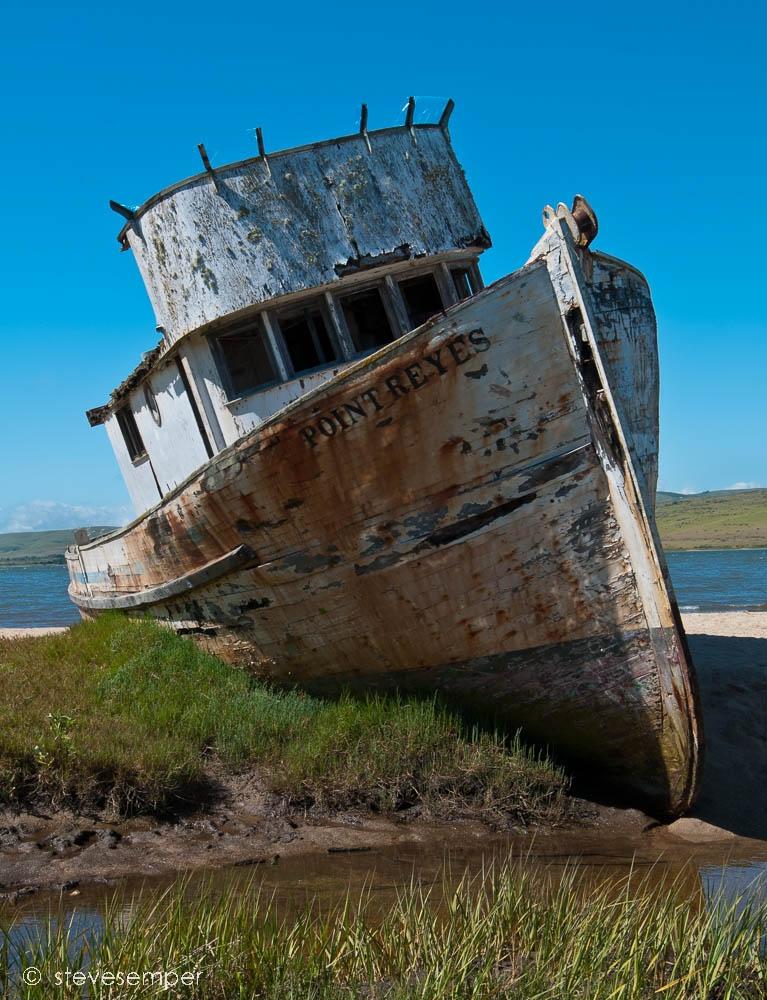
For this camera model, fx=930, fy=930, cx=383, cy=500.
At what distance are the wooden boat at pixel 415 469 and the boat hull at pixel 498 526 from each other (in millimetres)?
13

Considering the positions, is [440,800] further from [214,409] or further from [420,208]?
[420,208]

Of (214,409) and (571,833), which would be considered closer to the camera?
(571,833)

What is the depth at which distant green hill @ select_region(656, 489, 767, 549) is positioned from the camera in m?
38.2

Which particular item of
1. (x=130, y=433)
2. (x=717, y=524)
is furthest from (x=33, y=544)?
(x=130, y=433)

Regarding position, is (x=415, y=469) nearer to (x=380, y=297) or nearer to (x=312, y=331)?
(x=312, y=331)

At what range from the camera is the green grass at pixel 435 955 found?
2699 millimetres

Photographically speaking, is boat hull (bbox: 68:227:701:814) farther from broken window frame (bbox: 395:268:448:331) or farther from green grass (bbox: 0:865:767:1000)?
green grass (bbox: 0:865:767:1000)

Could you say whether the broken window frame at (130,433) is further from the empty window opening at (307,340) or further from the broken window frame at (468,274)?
the broken window frame at (468,274)

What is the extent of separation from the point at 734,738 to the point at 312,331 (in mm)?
4176

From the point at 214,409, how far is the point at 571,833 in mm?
3792

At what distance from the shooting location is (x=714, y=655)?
29.2 feet

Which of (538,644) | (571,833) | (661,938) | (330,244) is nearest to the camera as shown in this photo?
(661,938)

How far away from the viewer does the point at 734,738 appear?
21.7 ft

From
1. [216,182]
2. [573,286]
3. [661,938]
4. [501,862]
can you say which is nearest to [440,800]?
[501,862]
